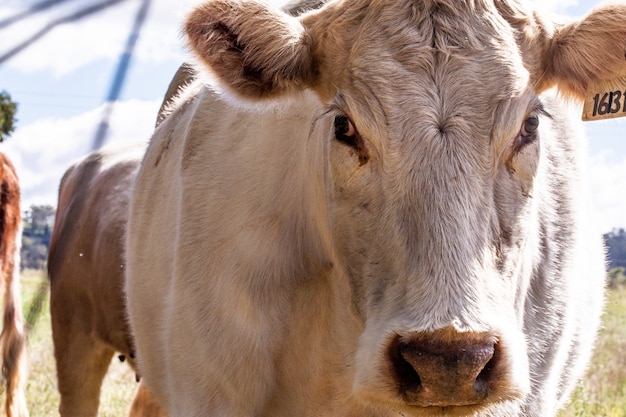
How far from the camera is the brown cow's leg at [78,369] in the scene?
7.18 metres

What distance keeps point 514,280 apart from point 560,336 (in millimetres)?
925

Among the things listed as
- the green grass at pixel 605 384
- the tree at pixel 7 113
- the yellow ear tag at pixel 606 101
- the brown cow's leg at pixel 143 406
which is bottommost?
the brown cow's leg at pixel 143 406

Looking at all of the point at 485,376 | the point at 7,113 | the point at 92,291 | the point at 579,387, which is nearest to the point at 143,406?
the point at 92,291

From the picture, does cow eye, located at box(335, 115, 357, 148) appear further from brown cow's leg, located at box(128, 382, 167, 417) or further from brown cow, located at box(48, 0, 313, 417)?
brown cow's leg, located at box(128, 382, 167, 417)

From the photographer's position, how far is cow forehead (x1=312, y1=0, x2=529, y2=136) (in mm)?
3156

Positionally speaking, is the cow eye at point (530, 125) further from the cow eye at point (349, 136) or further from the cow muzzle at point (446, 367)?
the cow muzzle at point (446, 367)

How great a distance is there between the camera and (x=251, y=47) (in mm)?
3502

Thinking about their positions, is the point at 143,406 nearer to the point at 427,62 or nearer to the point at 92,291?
the point at 92,291

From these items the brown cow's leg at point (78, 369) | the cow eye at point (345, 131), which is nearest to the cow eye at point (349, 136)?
the cow eye at point (345, 131)

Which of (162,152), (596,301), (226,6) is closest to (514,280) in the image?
(226,6)

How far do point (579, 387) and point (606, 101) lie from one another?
341cm

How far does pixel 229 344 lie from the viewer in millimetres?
3881

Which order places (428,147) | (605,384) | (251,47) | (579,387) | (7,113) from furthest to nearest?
(7,113)
(605,384)
(579,387)
(251,47)
(428,147)

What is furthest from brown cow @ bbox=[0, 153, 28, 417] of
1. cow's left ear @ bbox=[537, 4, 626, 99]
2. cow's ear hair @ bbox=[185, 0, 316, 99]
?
cow's left ear @ bbox=[537, 4, 626, 99]
